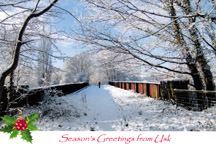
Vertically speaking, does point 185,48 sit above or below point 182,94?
above

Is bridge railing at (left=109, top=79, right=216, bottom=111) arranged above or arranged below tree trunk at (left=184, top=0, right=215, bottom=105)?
below

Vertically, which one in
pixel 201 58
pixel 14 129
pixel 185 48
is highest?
pixel 185 48

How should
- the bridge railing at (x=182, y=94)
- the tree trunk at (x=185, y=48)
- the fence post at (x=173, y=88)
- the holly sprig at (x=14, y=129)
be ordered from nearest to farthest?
the holly sprig at (x=14, y=129) < the tree trunk at (x=185, y=48) < the bridge railing at (x=182, y=94) < the fence post at (x=173, y=88)

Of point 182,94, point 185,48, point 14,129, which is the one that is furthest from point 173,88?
point 14,129

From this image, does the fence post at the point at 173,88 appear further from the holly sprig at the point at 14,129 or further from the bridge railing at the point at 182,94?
the holly sprig at the point at 14,129

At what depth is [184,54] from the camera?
4.07m

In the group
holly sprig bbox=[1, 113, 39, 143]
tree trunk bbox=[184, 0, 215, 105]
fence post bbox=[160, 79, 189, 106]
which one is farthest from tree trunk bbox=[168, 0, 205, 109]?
holly sprig bbox=[1, 113, 39, 143]

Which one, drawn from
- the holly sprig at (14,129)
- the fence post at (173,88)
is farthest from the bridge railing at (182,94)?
the holly sprig at (14,129)

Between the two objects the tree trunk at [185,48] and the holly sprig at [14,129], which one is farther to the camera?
the tree trunk at [185,48]

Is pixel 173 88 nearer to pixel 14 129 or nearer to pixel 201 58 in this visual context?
pixel 201 58

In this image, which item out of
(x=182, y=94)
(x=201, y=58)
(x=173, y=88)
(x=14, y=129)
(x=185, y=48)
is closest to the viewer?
(x=14, y=129)

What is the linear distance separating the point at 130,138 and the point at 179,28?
332cm

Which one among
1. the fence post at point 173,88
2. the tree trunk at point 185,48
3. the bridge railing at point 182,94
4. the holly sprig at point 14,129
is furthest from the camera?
the fence post at point 173,88

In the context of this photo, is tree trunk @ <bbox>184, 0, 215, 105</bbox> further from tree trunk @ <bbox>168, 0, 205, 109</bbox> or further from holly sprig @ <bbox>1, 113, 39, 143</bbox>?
holly sprig @ <bbox>1, 113, 39, 143</bbox>
